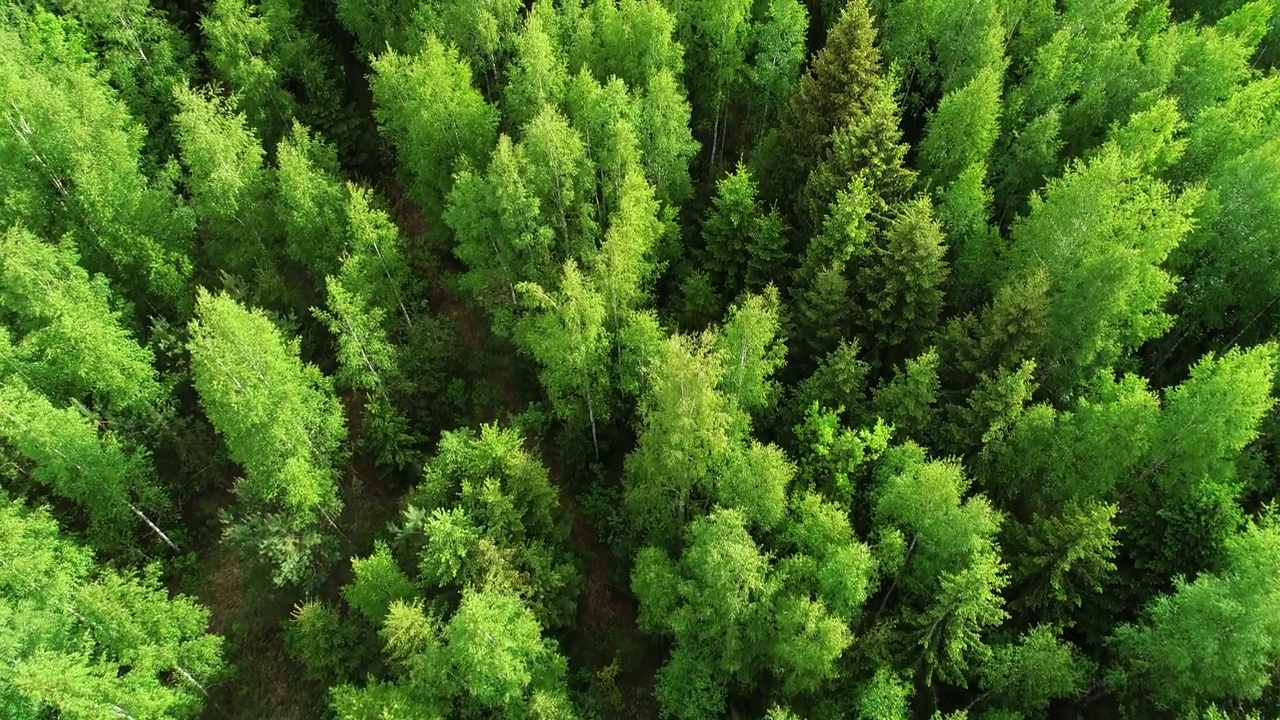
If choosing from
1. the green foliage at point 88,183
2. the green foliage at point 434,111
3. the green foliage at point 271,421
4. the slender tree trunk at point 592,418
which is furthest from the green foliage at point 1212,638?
the green foliage at point 88,183

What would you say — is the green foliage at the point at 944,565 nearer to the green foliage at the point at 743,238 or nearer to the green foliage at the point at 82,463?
the green foliage at the point at 743,238

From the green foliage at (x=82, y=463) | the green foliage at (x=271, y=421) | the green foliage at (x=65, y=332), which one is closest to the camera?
the green foliage at (x=271, y=421)

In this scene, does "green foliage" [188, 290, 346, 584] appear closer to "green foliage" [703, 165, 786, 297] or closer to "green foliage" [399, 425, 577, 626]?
"green foliage" [399, 425, 577, 626]

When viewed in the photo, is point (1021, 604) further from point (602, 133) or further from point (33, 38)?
point (33, 38)

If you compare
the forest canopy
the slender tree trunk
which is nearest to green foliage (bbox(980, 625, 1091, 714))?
the forest canopy

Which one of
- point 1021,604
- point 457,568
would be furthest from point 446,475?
point 1021,604

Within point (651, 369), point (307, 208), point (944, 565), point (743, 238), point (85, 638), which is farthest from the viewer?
point (743, 238)

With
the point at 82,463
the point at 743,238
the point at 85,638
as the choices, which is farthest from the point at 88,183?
the point at 743,238

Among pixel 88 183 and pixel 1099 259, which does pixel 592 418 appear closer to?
pixel 1099 259
